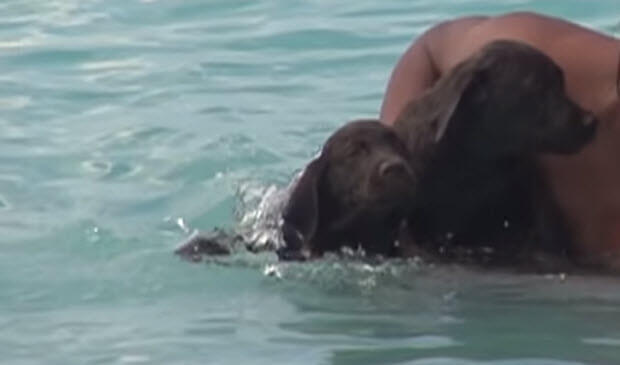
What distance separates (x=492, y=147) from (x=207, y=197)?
1902mm

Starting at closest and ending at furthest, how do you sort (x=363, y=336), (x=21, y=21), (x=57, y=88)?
(x=363, y=336) < (x=57, y=88) < (x=21, y=21)

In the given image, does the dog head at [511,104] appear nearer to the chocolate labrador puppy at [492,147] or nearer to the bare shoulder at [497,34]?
the chocolate labrador puppy at [492,147]

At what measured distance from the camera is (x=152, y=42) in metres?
10.8

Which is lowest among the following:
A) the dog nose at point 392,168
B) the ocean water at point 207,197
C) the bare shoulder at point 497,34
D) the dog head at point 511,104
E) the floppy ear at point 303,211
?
the ocean water at point 207,197

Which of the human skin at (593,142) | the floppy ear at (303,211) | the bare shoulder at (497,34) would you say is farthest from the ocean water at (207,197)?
the bare shoulder at (497,34)

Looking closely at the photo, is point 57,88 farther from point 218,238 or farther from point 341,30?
point 218,238

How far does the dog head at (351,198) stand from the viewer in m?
5.96

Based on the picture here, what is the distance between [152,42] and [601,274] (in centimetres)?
521

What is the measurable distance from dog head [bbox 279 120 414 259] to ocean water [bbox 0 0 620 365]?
89 millimetres

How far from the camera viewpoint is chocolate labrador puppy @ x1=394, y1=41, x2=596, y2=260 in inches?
234

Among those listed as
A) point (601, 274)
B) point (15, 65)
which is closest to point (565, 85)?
point (601, 274)

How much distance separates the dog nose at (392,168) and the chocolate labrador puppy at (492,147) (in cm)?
13

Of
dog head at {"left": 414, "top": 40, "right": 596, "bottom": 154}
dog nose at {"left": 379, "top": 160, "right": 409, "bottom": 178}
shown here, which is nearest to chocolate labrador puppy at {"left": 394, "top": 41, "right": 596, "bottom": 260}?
dog head at {"left": 414, "top": 40, "right": 596, "bottom": 154}

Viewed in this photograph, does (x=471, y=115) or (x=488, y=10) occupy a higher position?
(x=471, y=115)
